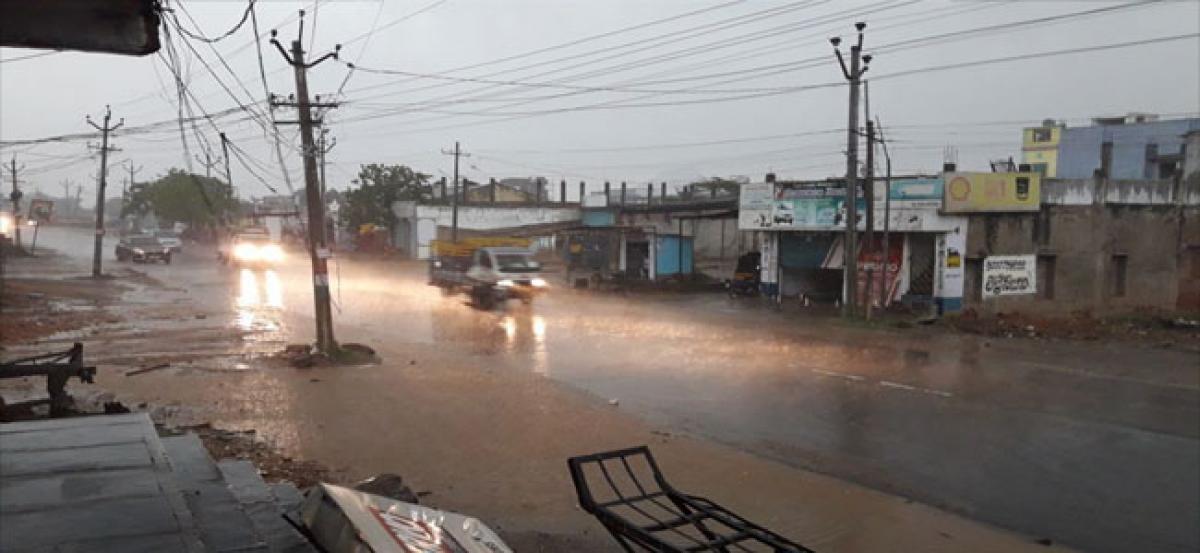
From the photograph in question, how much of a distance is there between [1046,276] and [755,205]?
1008 centimetres

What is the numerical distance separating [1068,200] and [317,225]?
2400cm

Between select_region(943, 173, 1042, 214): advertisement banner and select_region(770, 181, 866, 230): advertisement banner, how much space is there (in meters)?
2.91

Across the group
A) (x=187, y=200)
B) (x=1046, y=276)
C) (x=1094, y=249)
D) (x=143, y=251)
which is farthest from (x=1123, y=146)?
(x=187, y=200)

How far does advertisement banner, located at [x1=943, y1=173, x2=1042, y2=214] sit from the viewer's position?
83.6 feet

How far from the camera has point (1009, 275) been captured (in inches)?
1069

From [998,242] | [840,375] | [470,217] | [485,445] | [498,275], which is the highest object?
[470,217]

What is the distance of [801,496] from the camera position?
8.12 m

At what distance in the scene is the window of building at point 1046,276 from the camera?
28.0m

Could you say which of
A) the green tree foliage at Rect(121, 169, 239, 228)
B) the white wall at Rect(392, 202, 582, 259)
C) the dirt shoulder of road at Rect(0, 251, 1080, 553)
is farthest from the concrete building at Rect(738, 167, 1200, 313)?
the green tree foliage at Rect(121, 169, 239, 228)

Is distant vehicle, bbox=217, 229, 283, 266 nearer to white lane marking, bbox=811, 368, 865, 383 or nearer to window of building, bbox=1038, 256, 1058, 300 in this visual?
white lane marking, bbox=811, 368, 865, 383

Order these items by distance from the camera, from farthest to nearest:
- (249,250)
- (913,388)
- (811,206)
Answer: (249,250) → (811,206) → (913,388)

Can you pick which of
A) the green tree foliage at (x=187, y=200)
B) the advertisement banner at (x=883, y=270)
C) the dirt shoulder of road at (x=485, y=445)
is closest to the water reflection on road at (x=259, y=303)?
the dirt shoulder of road at (x=485, y=445)

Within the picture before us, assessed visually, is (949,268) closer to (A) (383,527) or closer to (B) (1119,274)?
(B) (1119,274)

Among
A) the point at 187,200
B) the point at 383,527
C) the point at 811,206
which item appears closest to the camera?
the point at 383,527
